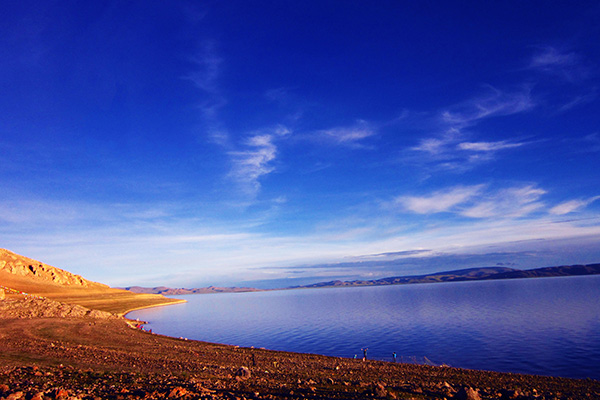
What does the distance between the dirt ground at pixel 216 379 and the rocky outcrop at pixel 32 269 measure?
111 metres

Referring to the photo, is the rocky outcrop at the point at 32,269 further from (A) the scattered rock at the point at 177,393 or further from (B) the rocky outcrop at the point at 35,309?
(A) the scattered rock at the point at 177,393

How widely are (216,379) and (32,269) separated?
151 meters

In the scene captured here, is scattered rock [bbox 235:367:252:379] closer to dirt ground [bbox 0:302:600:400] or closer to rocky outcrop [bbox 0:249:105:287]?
dirt ground [bbox 0:302:600:400]

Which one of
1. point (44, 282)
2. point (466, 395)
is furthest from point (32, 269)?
point (466, 395)

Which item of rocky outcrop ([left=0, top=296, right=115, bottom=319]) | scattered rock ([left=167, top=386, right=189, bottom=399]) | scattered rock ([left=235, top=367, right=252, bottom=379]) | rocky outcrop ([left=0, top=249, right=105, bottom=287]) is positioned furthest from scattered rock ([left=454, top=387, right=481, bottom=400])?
rocky outcrop ([left=0, top=249, right=105, bottom=287])

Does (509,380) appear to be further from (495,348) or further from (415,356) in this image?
(495,348)

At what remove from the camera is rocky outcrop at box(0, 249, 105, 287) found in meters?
118

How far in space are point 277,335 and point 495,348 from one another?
1410 inches

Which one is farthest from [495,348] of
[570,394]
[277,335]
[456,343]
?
[277,335]

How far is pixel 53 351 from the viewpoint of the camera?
24172 mm

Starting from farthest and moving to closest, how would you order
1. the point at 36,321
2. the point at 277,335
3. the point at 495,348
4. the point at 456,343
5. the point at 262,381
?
the point at 277,335 → the point at 456,343 → the point at 495,348 → the point at 36,321 → the point at 262,381

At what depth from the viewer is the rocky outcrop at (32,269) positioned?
386 feet

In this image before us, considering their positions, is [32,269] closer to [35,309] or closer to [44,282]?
[44,282]

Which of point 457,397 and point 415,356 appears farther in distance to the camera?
point 415,356
